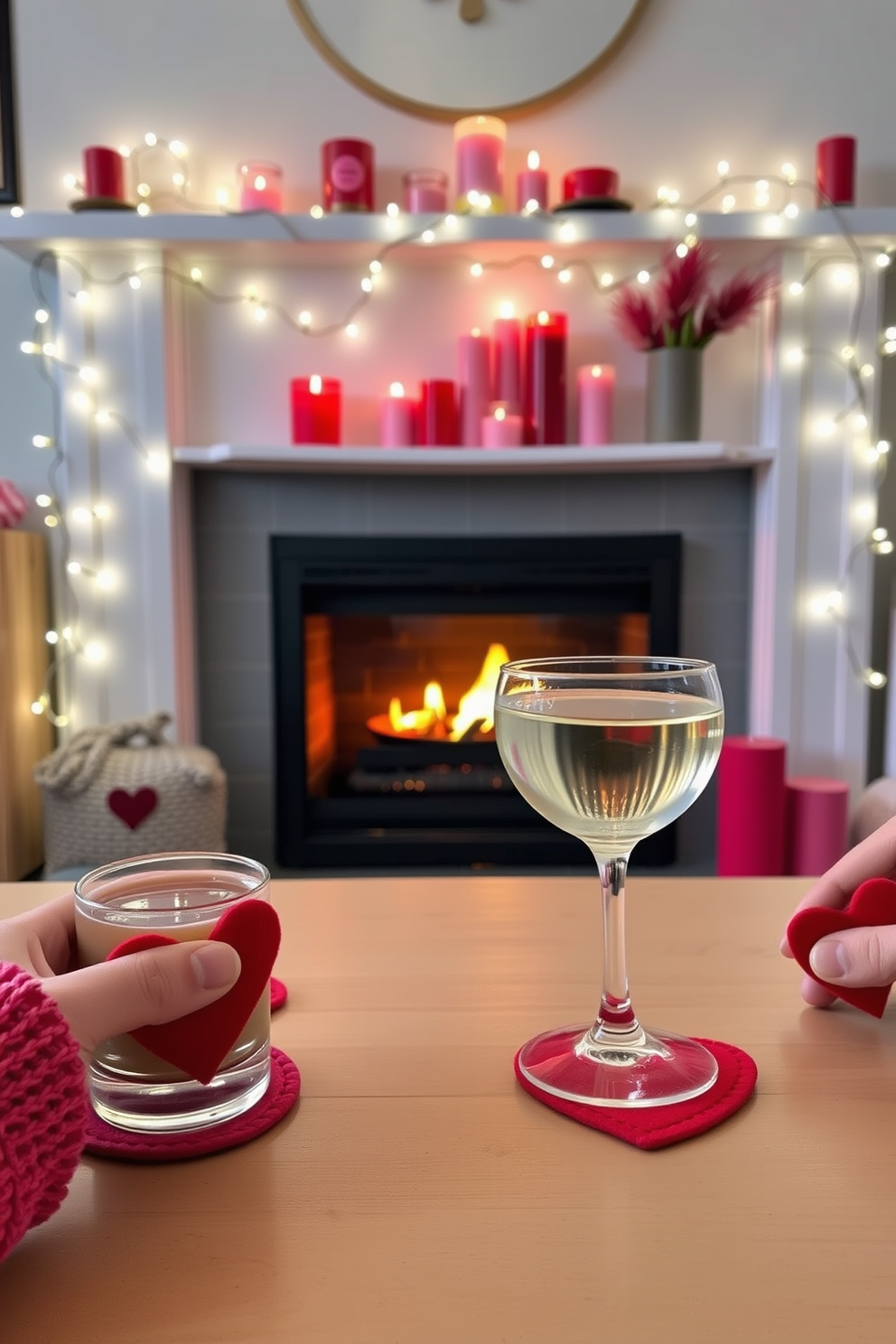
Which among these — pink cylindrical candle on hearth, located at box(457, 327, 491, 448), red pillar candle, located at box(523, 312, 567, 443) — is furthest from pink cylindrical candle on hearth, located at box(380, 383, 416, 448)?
red pillar candle, located at box(523, 312, 567, 443)

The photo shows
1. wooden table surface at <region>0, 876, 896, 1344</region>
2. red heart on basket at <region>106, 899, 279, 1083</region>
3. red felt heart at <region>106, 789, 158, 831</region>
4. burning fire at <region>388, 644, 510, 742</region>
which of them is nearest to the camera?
wooden table surface at <region>0, 876, 896, 1344</region>

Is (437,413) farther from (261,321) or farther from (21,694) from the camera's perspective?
(21,694)

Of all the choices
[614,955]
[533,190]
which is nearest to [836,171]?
[533,190]

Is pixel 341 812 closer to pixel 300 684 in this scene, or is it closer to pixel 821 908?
pixel 300 684

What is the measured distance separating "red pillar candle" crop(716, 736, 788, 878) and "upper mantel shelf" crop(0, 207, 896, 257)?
1.03 meters

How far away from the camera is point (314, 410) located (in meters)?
2.18

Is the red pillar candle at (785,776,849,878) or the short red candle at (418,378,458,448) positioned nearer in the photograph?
the red pillar candle at (785,776,849,878)

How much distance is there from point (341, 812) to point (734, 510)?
1114mm

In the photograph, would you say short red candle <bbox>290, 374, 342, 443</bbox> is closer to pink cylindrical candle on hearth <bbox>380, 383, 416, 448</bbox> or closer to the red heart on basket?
pink cylindrical candle on hearth <bbox>380, 383, 416, 448</bbox>

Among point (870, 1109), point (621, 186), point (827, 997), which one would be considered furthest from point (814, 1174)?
point (621, 186)

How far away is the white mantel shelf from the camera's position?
211 centimetres

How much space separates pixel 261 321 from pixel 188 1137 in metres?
2.08

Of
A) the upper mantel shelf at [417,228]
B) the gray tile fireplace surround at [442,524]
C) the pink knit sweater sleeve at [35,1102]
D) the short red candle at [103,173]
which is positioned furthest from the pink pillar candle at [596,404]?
the pink knit sweater sleeve at [35,1102]

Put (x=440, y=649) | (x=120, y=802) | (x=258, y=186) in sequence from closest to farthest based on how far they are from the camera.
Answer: (x=120, y=802) → (x=258, y=186) → (x=440, y=649)
